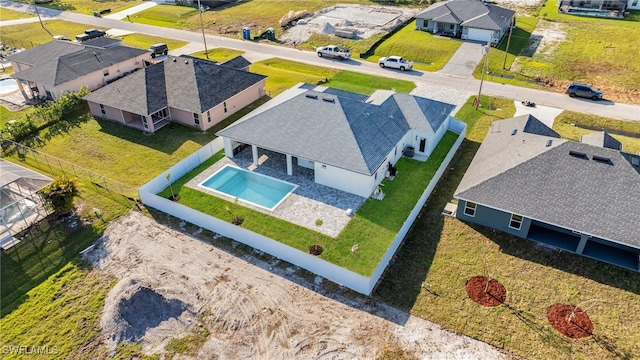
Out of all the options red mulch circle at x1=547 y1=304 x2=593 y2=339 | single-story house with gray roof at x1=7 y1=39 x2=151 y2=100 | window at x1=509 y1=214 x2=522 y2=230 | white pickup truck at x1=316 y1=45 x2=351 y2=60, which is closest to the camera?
red mulch circle at x1=547 y1=304 x2=593 y2=339

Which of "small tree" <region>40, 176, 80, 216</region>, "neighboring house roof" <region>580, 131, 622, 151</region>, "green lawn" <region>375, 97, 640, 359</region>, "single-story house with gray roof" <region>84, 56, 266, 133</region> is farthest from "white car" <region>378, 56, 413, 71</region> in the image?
"small tree" <region>40, 176, 80, 216</region>

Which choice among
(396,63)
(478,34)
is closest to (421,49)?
(396,63)

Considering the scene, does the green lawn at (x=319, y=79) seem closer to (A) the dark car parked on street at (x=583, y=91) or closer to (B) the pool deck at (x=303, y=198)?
(B) the pool deck at (x=303, y=198)

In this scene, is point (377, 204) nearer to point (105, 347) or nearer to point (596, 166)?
point (596, 166)

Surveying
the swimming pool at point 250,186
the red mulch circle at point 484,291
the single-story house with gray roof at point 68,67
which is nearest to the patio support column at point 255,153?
the swimming pool at point 250,186

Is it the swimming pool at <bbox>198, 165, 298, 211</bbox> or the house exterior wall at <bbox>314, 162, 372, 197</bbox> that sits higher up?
the house exterior wall at <bbox>314, 162, 372, 197</bbox>

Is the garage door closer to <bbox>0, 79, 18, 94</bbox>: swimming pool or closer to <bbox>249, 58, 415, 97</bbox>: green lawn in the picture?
<bbox>249, 58, 415, 97</bbox>: green lawn
